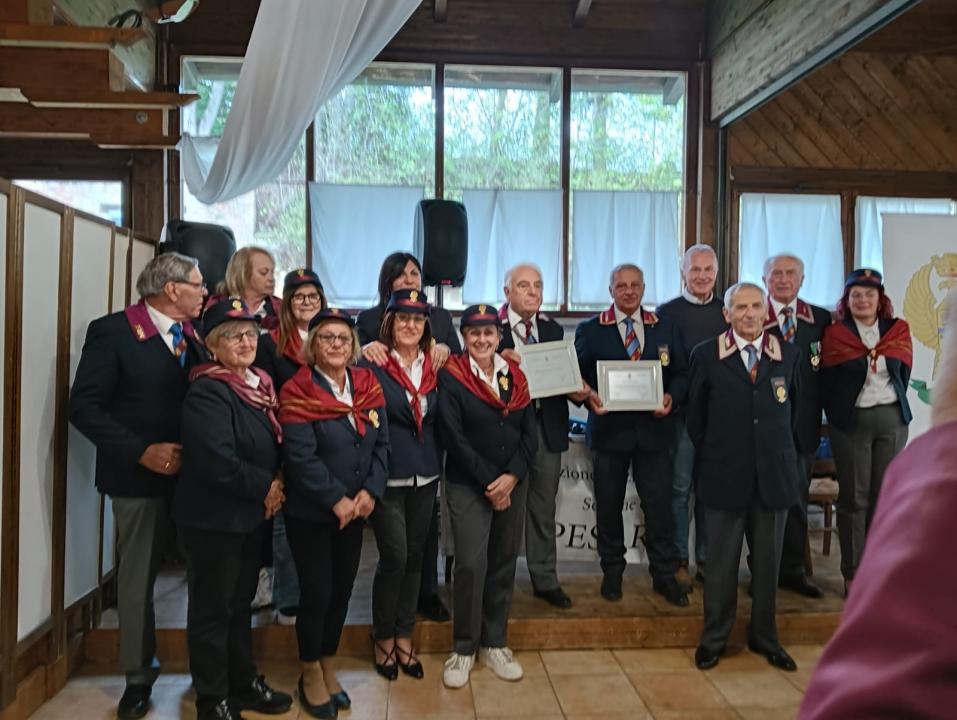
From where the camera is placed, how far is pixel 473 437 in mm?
2826

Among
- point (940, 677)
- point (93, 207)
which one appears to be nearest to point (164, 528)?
point (940, 677)

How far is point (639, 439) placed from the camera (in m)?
3.26

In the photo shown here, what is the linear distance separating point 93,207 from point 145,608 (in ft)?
11.8

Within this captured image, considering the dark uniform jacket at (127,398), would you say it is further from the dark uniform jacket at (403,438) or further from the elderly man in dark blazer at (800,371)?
the elderly man in dark blazer at (800,371)

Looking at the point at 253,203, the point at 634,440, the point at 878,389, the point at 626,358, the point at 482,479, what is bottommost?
the point at 482,479

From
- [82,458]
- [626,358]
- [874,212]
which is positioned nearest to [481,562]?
[626,358]

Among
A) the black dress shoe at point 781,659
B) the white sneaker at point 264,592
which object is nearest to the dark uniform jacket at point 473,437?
the white sneaker at point 264,592

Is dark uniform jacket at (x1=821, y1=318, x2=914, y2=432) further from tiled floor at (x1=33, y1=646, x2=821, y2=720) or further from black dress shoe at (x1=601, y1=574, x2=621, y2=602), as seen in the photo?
black dress shoe at (x1=601, y1=574, x2=621, y2=602)

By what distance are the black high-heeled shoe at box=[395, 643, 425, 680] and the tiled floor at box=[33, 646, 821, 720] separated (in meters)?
0.03

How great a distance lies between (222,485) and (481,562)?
109cm

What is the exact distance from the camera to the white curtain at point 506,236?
543cm

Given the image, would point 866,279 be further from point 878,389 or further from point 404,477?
point 404,477

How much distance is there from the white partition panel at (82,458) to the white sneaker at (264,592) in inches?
27.1

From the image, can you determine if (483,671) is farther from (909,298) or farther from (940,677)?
(909,298)
